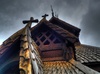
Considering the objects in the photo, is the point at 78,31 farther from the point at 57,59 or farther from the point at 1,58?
the point at 1,58

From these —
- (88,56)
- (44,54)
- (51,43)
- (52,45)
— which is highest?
(51,43)

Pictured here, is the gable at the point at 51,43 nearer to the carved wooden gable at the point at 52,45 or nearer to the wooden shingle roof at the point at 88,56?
the carved wooden gable at the point at 52,45

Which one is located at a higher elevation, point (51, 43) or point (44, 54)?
point (51, 43)

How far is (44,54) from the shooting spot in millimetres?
6738

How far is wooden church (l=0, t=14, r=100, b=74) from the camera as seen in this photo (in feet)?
11.4

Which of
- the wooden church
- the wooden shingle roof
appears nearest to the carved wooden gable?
the wooden church

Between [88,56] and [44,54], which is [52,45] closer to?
[44,54]

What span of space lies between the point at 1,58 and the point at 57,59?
2.93 m

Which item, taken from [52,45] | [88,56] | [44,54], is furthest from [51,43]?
[88,56]

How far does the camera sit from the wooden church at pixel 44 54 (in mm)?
3466

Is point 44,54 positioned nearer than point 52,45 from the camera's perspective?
Yes

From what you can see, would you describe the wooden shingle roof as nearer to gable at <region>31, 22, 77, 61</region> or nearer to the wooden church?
the wooden church

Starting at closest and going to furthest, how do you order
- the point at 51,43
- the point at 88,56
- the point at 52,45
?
the point at 88,56
the point at 52,45
the point at 51,43

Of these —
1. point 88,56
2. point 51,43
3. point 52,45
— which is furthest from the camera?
point 51,43
